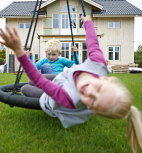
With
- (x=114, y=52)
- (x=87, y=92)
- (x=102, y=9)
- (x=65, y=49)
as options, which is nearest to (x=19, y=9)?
(x=65, y=49)

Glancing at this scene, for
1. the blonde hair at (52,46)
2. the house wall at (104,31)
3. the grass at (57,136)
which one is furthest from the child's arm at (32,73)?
the house wall at (104,31)

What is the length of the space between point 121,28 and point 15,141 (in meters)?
12.7

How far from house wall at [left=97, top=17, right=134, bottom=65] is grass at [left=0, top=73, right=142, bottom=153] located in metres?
11.4

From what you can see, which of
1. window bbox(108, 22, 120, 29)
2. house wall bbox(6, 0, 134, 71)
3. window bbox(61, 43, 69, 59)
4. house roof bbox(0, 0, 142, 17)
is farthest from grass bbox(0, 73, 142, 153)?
window bbox(108, 22, 120, 29)

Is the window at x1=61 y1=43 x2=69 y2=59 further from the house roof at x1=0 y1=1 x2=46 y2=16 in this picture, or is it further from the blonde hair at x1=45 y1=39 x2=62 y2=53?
the blonde hair at x1=45 y1=39 x2=62 y2=53

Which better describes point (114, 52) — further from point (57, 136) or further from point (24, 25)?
point (57, 136)

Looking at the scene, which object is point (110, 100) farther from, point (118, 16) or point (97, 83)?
point (118, 16)

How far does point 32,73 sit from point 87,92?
0.38 meters

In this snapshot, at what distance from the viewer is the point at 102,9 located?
13.2 metres

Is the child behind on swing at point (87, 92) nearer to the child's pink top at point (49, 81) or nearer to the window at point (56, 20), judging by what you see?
the child's pink top at point (49, 81)

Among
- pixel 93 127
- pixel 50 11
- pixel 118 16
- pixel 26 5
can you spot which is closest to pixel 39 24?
pixel 50 11

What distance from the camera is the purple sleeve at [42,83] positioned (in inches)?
43.2

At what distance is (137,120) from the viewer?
121cm

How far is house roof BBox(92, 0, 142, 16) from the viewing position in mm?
12411
